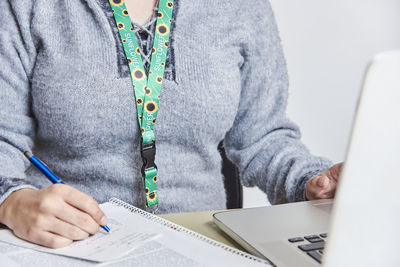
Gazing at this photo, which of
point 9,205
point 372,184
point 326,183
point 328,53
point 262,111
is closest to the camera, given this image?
point 372,184

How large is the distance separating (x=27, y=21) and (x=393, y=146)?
68cm

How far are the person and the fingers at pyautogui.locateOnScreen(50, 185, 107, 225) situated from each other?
160mm

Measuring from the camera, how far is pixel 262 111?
3.40 ft

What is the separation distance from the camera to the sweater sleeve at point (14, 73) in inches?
32.4

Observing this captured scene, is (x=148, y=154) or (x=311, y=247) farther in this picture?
(x=148, y=154)

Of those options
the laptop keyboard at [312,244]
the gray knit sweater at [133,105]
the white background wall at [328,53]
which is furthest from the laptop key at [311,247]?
the white background wall at [328,53]

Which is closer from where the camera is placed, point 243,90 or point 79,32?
point 79,32

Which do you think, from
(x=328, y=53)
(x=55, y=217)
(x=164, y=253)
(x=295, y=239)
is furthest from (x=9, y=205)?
(x=328, y=53)

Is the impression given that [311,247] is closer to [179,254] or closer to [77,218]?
[179,254]

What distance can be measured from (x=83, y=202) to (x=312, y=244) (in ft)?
0.93

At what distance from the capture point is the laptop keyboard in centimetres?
55

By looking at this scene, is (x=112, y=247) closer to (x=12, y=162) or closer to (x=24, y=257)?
(x=24, y=257)

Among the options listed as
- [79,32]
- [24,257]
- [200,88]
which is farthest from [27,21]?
[24,257]

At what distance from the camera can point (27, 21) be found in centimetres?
84
